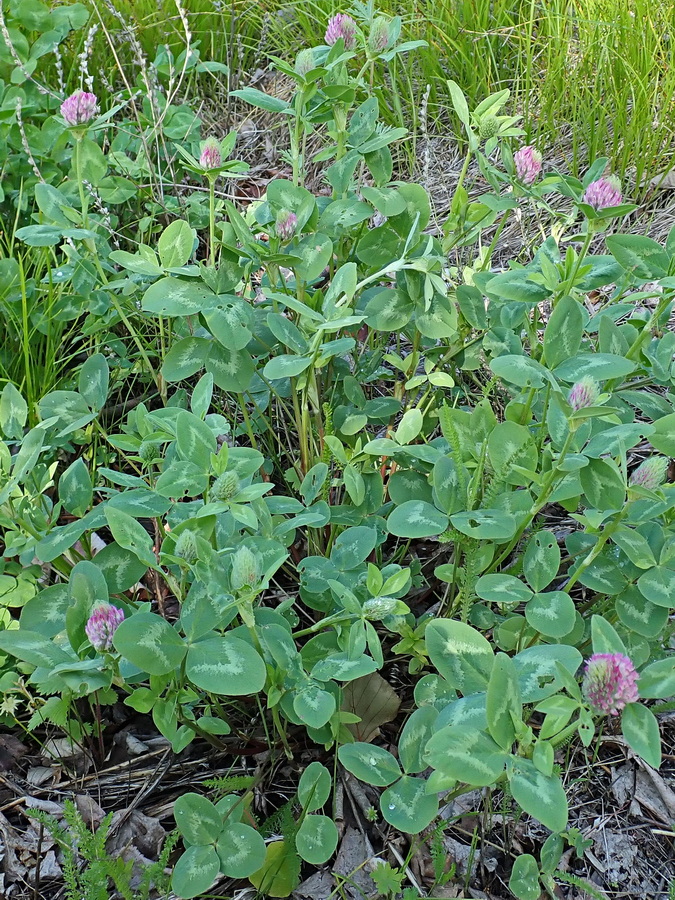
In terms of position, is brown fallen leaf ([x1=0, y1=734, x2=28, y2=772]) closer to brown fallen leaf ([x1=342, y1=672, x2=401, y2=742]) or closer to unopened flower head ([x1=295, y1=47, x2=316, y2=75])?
brown fallen leaf ([x1=342, y1=672, x2=401, y2=742])

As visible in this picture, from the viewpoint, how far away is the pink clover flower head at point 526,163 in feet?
4.84

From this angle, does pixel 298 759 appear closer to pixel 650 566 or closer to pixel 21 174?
pixel 650 566

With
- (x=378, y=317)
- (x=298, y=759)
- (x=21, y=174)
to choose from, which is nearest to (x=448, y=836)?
(x=298, y=759)

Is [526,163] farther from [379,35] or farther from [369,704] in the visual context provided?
[369,704]

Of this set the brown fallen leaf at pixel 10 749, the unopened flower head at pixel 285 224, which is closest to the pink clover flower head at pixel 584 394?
the unopened flower head at pixel 285 224

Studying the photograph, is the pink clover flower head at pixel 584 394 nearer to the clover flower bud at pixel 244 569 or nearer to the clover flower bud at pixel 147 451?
the clover flower bud at pixel 244 569

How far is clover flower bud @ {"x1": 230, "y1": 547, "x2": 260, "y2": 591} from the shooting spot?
105cm

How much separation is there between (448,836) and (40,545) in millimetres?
875

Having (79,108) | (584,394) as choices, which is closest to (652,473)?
(584,394)

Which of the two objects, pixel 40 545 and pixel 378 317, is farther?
pixel 378 317

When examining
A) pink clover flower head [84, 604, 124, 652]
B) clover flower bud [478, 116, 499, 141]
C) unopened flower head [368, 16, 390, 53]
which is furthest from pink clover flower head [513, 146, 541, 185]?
pink clover flower head [84, 604, 124, 652]

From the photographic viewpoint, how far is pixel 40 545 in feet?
4.21

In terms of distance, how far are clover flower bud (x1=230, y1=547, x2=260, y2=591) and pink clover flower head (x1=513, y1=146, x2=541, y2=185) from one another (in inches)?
36.9

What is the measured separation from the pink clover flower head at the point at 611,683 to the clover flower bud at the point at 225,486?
0.54 meters
